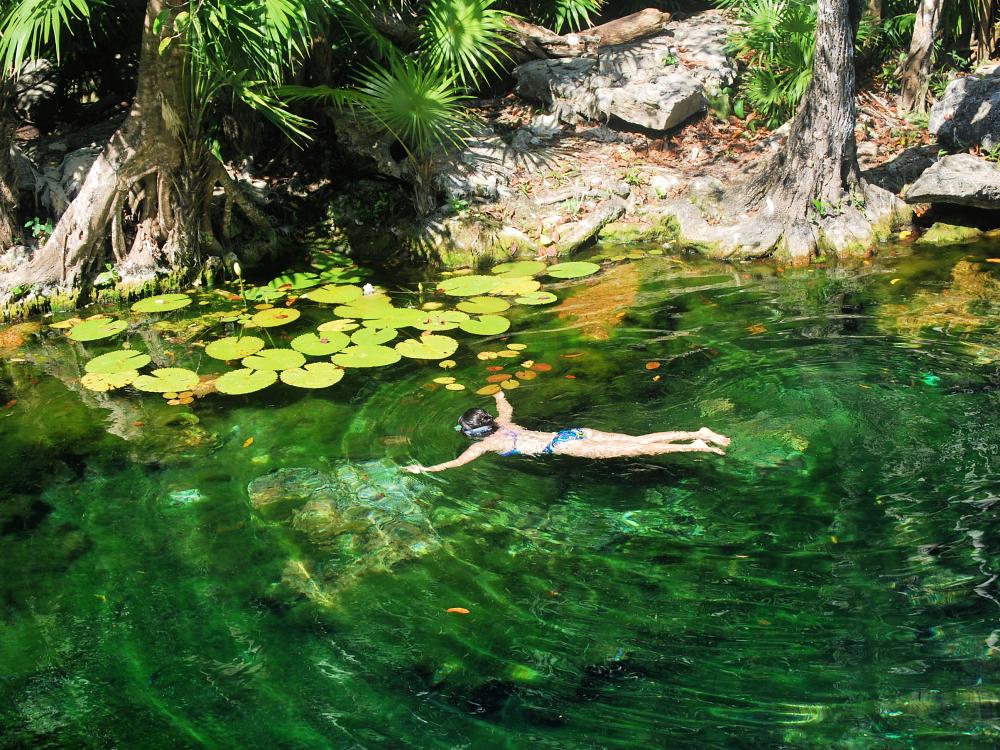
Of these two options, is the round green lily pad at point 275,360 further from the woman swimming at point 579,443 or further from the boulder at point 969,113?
the boulder at point 969,113

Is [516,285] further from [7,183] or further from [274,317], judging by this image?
[7,183]

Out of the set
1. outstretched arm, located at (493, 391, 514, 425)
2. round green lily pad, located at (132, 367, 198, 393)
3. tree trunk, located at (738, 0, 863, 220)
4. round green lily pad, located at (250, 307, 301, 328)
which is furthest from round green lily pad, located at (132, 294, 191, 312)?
tree trunk, located at (738, 0, 863, 220)

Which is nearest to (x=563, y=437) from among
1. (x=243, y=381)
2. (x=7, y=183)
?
(x=243, y=381)

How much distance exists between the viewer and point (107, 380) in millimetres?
5484

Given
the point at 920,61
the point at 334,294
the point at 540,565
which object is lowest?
the point at 540,565

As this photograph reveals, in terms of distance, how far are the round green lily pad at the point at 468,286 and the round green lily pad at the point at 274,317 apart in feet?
3.77

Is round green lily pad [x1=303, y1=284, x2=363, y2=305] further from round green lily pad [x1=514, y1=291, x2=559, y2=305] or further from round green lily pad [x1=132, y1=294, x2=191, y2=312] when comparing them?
round green lily pad [x1=514, y1=291, x2=559, y2=305]

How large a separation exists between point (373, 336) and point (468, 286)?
48.2 inches

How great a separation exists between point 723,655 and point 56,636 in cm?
245

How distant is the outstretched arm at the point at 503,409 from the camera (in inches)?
185

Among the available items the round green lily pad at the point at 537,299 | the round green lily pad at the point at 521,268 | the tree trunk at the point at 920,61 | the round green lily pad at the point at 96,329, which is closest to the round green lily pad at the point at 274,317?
the round green lily pad at the point at 96,329

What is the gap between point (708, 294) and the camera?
6.68m

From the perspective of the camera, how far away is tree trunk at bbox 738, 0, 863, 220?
7.00 meters

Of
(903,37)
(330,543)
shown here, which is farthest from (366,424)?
(903,37)
